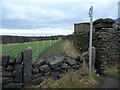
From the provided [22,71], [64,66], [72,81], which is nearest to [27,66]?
[22,71]

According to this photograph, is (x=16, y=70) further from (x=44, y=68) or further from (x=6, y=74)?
(x=44, y=68)

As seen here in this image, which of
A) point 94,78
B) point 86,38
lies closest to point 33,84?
point 94,78

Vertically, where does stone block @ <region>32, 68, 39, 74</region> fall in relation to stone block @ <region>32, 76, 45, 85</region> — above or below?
above

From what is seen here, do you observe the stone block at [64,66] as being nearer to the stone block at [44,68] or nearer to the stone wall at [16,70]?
the stone block at [44,68]

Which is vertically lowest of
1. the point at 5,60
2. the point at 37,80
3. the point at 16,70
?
the point at 37,80

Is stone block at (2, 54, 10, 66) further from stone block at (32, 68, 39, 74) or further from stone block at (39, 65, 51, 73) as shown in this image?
stone block at (39, 65, 51, 73)

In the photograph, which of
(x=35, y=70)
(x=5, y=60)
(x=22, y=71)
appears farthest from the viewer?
(x=35, y=70)

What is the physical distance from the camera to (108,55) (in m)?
13.2

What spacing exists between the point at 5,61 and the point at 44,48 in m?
6.73

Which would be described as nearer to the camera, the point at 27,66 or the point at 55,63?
the point at 27,66

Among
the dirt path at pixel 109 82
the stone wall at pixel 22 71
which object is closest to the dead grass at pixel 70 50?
the dirt path at pixel 109 82

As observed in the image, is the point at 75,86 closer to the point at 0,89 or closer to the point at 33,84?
the point at 33,84

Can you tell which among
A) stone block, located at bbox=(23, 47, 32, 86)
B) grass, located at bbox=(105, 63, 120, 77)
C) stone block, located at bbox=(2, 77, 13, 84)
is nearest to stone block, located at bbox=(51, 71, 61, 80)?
stone block, located at bbox=(23, 47, 32, 86)

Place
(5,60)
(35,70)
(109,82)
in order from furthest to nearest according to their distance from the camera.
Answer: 1. (109,82)
2. (35,70)
3. (5,60)
